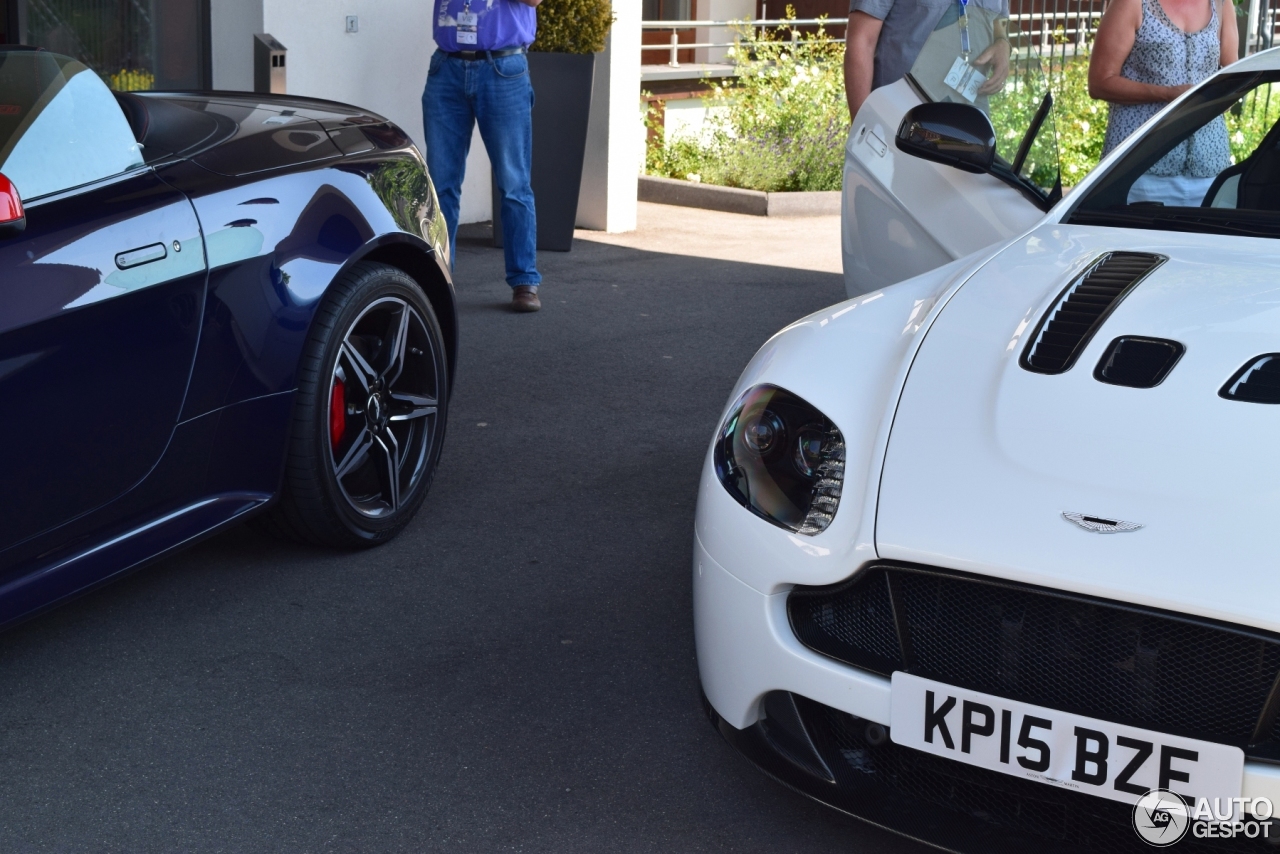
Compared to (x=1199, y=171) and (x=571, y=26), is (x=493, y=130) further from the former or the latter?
(x=1199, y=171)

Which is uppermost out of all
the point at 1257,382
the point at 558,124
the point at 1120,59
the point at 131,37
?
the point at 131,37

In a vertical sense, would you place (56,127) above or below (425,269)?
above

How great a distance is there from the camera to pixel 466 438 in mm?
4766

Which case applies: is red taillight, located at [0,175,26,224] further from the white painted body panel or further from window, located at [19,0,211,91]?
window, located at [19,0,211,91]

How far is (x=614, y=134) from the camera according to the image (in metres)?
9.11

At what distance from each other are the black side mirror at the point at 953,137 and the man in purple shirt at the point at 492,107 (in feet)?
11.3

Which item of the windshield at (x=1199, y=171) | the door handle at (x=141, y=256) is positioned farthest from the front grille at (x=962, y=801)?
the door handle at (x=141, y=256)

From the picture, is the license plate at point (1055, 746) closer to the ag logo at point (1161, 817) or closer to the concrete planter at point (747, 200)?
the ag logo at point (1161, 817)

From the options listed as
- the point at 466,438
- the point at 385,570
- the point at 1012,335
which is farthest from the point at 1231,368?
the point at 466,438

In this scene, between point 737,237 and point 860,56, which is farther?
point 737,237

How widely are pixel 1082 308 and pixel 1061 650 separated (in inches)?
31.5

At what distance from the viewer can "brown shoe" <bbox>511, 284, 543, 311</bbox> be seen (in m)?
6.74

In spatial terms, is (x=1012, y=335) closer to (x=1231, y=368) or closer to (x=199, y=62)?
(x=1231, y=368)

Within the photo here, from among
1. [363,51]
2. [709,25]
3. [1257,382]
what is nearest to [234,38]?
[363,51]
